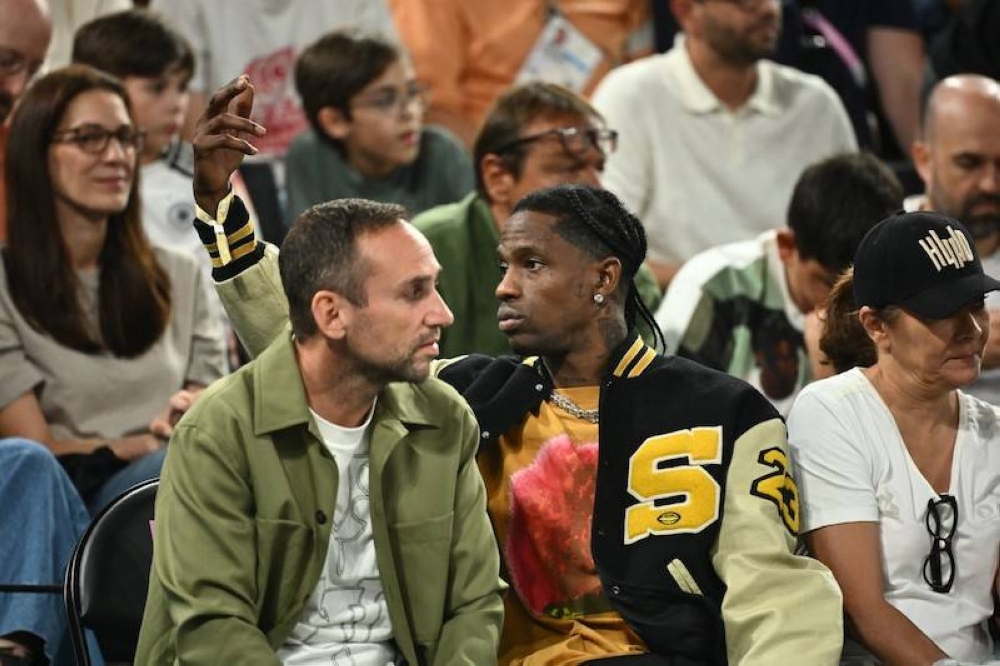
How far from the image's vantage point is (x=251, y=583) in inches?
124

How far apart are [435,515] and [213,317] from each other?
5.80 ft

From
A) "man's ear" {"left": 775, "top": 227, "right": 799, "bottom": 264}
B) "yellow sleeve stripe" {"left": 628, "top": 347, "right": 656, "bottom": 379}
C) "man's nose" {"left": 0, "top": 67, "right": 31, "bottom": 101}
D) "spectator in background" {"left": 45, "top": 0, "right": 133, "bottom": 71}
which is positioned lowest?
"man's ear" {"left": 775, "top": 227, "right": 799, "bottom": 264}

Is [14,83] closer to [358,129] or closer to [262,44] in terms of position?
[358,129]

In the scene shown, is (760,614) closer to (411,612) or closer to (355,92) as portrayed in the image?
(411,612)

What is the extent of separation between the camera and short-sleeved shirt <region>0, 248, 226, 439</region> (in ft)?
14.6

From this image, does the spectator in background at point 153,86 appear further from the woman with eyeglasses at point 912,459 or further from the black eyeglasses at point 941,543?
the black eyeglasses at point 941,543

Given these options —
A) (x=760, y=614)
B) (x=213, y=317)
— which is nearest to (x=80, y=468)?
(x=213, y=317)

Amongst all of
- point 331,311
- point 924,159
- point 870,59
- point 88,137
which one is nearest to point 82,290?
point 88,137

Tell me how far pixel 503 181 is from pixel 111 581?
1.78 m

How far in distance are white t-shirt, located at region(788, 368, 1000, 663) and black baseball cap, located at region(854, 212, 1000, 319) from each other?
0.22m

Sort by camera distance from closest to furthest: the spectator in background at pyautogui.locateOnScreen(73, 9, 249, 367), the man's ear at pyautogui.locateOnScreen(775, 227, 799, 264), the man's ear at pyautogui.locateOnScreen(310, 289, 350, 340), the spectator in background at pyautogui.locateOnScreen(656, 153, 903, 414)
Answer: the man's ear at pyautogui.locateOnScreen(310, 289, 350, 340), the spectator in background at pyautogui.locateOnScreen(656, 153, 903, 414), the man's ear at pyautogui.locateOnScreen(775, 227, 799, 264), the spectator in background at pyautogui.locateOnScreen(73, 9, 249, 367)

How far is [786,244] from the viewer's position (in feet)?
15.4

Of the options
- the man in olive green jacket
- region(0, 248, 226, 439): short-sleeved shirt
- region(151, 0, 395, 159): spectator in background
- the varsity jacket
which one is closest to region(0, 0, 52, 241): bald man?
region(0, 248, 226, 439): short-sleeved shirt

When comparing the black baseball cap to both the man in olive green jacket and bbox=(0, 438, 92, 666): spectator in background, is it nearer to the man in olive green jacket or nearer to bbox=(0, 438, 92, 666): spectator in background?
the man in olive green jacket
